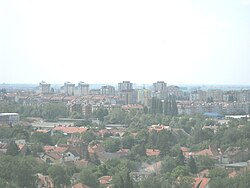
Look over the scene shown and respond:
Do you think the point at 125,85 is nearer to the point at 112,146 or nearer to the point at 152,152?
the point at 112,146

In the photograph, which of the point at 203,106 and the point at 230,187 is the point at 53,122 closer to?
the point at 203,106

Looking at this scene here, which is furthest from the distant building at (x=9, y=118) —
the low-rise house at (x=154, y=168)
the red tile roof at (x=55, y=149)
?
the low-rise house at (x=154, y=168)

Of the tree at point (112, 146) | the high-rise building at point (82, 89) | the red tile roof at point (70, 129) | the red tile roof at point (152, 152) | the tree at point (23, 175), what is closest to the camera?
the tree at point (23, 175)

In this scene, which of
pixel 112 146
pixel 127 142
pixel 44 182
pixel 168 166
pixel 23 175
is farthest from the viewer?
pixel 127 142

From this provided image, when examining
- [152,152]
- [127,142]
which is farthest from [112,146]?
[152,152]

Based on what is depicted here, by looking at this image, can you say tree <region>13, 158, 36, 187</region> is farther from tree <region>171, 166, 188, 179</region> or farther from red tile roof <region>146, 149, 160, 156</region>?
red tile roof <region>146, 149, 160, 156</region>

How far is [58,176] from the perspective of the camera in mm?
10344

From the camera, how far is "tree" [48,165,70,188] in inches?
407

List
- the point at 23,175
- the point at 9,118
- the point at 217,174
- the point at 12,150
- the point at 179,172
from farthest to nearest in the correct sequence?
1. the point at 9,118
2. the point at 12,150
3. the point at 179,172
4. the point at 217,174
5. the point at 23,175

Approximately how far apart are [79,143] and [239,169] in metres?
5.29

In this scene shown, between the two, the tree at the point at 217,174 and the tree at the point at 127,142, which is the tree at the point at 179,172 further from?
the tree at the point at 127,142

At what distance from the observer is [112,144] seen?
16641 mm

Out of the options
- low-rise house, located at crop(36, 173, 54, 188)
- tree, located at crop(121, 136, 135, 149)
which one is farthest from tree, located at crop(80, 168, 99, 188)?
tree, located at crop(121, 136, 135, 149)

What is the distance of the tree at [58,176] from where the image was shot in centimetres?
1033
